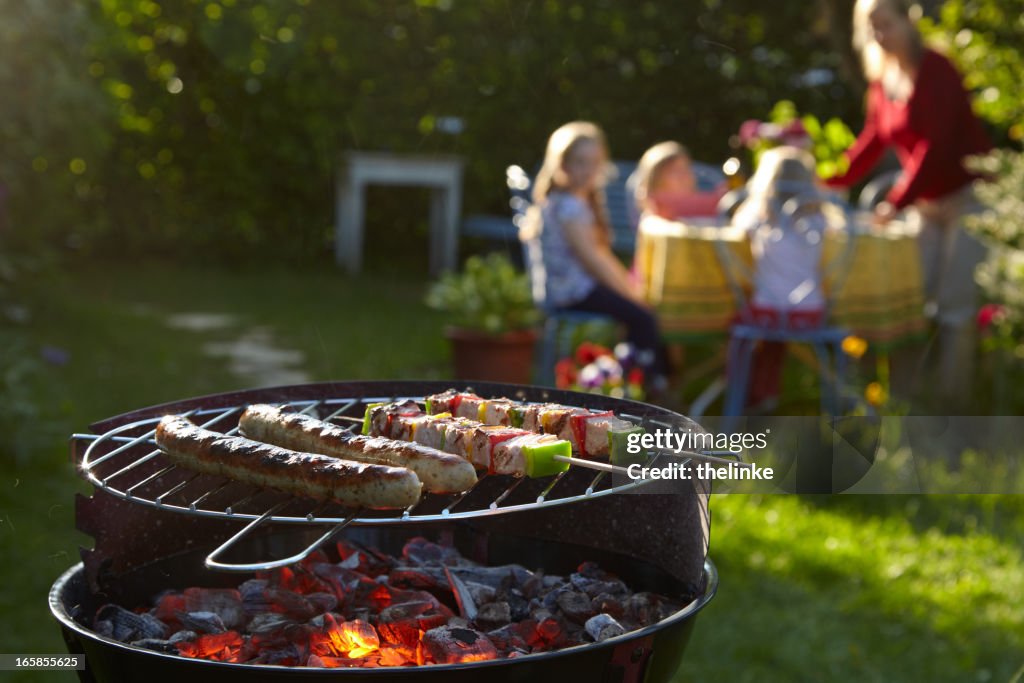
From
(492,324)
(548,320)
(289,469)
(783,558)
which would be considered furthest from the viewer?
(492,324)

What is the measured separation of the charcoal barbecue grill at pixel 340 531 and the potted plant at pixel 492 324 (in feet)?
10.3

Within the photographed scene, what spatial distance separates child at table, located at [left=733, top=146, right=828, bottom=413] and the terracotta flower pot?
129 cm

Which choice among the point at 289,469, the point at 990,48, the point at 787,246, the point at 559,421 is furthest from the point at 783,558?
the point at 990,48

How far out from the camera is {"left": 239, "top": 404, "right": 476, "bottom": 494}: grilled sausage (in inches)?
60.4

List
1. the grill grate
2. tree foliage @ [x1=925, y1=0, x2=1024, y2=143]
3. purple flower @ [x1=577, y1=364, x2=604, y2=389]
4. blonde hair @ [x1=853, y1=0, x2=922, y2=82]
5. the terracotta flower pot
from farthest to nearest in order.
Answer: the terracotta flower pot, tree foliage @ [x1=925, y1=0, x2=1024, y2=143], blonde hair @ [x1=853, y1=0, x2=922, y2=82], purple flower @ [x1=577, y1=364, x2=604, y2=389], the grill grate

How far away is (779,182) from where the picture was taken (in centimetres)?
445

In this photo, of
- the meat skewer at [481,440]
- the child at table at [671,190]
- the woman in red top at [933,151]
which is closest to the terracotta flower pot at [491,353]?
the child at table at [671,190]

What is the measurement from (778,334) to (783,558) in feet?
3.75

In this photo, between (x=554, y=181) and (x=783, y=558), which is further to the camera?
(x=554, y=181)

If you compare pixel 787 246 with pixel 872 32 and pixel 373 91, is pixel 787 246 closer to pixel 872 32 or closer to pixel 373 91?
pixel 872 32

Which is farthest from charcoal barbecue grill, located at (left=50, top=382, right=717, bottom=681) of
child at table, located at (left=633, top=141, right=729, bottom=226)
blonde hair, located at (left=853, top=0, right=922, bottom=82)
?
child at table, located at (left=633, top=141, right=729, bottom=226)

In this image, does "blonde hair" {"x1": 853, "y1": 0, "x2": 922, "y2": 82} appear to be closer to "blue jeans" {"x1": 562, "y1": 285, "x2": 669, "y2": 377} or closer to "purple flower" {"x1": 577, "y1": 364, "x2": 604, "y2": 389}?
"blue jeans" {"x1": 562, "y1": 285, "x2": 669, "y2": 377}

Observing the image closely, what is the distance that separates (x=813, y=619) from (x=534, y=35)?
6203 millimetres

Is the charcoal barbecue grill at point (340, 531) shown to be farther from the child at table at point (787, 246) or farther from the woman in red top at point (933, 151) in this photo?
the woman in red top at point (933, 151)
